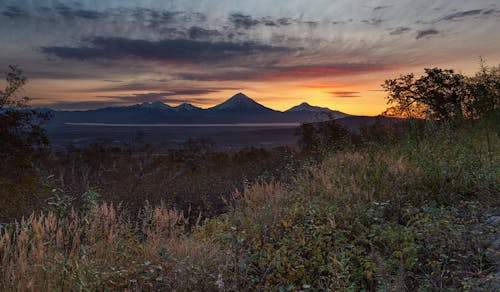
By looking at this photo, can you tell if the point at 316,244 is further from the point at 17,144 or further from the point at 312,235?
the point at 17,144

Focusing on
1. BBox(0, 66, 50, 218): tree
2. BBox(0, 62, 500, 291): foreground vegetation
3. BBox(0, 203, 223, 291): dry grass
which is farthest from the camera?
BBox(0, 66, 50, 218): tree

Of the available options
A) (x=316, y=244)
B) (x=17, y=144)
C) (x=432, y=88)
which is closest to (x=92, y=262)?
(x=316, y=244)

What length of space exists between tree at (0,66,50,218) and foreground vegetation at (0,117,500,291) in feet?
26.9

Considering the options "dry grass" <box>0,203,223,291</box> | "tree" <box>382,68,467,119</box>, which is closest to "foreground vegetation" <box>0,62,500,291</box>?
"dry grass" <box>0,203,223,291</box>

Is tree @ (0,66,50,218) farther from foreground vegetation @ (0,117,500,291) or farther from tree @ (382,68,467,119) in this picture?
tree @ (382,68,467,119)

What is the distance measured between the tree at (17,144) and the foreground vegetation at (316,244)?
8.20 metres

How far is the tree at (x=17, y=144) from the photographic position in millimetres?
12008

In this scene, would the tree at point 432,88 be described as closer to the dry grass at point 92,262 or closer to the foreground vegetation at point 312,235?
the foreground vegetation at point 312,235

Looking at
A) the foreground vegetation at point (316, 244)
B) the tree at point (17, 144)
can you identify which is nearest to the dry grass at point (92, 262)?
the foreground vegetation at point (316, 244)

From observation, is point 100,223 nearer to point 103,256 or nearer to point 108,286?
point 103,256

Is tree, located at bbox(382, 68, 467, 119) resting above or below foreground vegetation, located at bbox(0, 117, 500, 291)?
above

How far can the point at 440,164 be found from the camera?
671cm

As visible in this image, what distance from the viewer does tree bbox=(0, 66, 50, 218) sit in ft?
39.4

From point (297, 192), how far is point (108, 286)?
423cm
